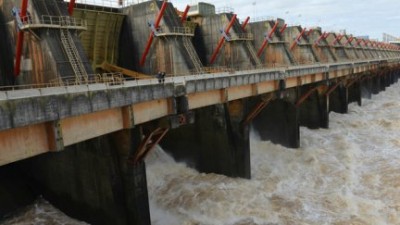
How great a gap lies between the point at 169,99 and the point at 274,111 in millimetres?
18533

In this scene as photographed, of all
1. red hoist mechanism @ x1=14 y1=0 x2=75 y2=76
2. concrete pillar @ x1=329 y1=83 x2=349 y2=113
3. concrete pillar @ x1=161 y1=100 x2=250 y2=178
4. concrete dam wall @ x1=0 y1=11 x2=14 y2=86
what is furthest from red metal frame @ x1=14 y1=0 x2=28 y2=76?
concrete pillar @ x1=329 y1=83 x2=349 y2=113

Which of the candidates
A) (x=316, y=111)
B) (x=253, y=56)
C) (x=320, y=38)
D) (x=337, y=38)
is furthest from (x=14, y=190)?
(x=337, y=38)

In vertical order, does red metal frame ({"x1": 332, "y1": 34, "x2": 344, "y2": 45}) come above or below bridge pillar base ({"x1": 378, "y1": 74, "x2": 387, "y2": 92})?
above

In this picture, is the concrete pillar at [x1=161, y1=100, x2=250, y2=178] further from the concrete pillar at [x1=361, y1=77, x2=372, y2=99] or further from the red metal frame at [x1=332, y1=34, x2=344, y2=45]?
the red metal frame at [x1=332, y1=34, x2=344, y2=45]

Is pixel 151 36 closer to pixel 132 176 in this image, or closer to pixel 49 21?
pixel 49 21

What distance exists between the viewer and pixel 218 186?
2244cm

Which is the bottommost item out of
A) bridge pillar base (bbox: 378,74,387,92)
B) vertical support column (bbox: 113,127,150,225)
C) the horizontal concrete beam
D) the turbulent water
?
the turbulent water

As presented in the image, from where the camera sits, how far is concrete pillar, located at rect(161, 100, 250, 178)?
78.2ft

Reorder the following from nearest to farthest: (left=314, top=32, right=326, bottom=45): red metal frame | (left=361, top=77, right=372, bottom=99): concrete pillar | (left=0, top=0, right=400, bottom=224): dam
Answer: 1. (left=0, top=0, right=400, bottom=224): dam
2. (left=361, top=77, right=372, bottom=99): concrete pillar
3. (left=314, top=32, right=326, bottom=45): red metal frame

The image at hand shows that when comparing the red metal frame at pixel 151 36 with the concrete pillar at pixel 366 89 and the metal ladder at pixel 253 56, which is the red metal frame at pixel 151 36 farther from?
the concrete pillar at pixel 366 89

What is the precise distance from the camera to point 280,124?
31844mm

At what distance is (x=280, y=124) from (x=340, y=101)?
1861cm

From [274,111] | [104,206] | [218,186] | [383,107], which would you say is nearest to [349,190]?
[218,186]

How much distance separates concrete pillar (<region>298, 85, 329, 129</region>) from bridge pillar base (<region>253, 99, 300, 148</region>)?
23.8 ft
